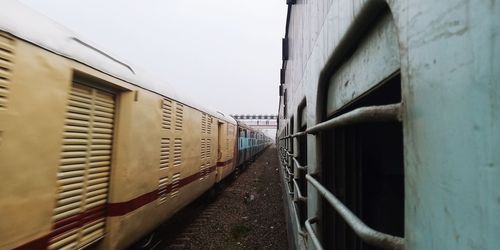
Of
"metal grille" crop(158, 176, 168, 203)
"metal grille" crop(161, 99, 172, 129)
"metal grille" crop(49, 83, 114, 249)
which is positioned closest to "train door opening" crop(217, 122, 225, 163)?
"metal grille" crop(161, 99, 172, 129)

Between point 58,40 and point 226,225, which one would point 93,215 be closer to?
point 58,40

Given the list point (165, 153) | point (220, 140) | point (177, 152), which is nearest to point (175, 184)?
point (177, 152)

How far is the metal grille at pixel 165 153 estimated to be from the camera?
4266 mm

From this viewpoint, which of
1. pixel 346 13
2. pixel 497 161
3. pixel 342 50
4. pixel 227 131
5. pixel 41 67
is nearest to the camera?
pixel 497 161

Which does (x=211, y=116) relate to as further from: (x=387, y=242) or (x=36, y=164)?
(x=387, y=242)

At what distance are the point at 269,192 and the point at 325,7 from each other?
30.0 ft

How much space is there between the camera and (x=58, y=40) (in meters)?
2.39

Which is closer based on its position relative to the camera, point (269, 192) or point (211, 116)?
point (211, 116)

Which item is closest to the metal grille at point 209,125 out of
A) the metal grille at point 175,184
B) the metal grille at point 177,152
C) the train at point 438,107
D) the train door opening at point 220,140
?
the train door opening at point 220,140

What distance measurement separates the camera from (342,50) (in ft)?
4.97

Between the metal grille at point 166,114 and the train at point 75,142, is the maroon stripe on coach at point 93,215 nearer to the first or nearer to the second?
the train at point 75,142

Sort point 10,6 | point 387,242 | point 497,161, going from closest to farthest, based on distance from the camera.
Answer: point 497,161
point 387,242
point 10,6

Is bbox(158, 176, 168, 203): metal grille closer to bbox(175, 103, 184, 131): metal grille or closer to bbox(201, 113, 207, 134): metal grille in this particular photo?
bbox(175, 103, 184, 131): metal grille

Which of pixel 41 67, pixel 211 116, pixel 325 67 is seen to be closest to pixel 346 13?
pixel 325 67
